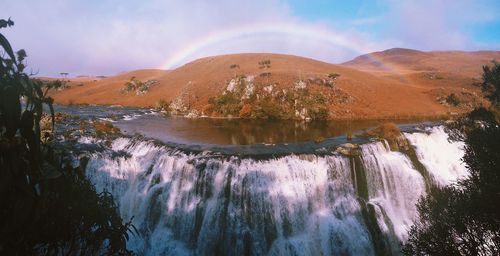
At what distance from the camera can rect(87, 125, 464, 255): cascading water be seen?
19.6 metres

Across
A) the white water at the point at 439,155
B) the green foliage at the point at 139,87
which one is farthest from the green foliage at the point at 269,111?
the green foliage at the point at 139,87

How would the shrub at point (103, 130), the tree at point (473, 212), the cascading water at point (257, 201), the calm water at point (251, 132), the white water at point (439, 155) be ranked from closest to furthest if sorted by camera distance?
the tree at point (473, 212), the cascading water at point (257, 201), the white water at point (439, 155), the shrub at point (103, 130), the calm water at point (251, 132)

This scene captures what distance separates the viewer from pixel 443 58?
168 m

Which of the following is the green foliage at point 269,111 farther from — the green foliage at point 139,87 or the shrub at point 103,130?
the green foliage at point 139,87

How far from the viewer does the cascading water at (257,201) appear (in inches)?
773

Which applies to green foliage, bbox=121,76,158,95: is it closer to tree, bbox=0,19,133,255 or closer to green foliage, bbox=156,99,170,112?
green foliage, bbox=156,99,170,112

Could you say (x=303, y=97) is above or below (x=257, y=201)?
above

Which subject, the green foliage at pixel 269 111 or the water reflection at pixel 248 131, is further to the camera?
the green foliage at pixel 269 111

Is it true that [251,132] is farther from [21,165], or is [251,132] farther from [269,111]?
[21,165]

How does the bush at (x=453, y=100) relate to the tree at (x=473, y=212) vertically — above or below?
above

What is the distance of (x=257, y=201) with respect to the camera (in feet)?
67.6

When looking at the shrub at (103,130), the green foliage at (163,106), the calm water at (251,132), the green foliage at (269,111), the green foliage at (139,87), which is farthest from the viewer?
the green foliage at (139,87)

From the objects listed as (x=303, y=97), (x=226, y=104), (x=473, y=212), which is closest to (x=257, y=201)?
(x=473, y=212)

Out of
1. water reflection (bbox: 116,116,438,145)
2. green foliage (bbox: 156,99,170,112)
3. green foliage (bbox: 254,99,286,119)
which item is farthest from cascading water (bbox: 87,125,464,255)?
green foliage (bbox: 156,99,170,112)
